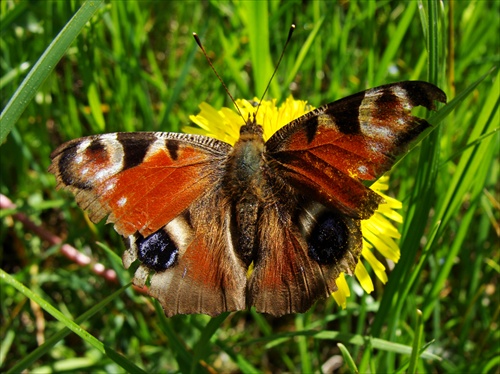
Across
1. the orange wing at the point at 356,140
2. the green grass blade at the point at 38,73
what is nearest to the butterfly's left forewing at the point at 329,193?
the orange wing at the point at 356,140

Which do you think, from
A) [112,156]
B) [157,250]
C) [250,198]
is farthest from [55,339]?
[250,198]

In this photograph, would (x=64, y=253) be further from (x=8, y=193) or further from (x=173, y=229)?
(x=173, y=229)

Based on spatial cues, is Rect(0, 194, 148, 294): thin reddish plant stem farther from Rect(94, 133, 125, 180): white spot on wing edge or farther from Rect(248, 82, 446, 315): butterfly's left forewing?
Rect(248, 82, 446, 315): butterfly's left forewing

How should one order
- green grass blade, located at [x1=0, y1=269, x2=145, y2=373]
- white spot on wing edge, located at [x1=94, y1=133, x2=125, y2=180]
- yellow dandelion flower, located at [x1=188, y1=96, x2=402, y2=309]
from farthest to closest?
yellow dandelion flower, located at [x1=188, y1=96, x2=402, y2=309]
white spot on wing edge, located at [x1=94, y1=133, x2=125, y2=180]
green grass blade, located at [x1=0, y1=269, x2=145, y2=373]

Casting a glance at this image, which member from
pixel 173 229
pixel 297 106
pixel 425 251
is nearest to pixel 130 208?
pixel 173 229

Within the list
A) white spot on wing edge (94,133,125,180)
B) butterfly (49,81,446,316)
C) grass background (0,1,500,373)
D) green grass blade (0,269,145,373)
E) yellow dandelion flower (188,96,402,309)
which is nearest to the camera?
green grass blade (0,269,145,373)

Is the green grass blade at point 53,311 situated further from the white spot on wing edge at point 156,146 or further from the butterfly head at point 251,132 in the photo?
the butterfly head at point 251,132

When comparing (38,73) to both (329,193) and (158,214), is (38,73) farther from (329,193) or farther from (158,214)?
(329,193)

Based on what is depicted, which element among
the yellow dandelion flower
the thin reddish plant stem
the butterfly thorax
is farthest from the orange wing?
the thin reddish plant stem
